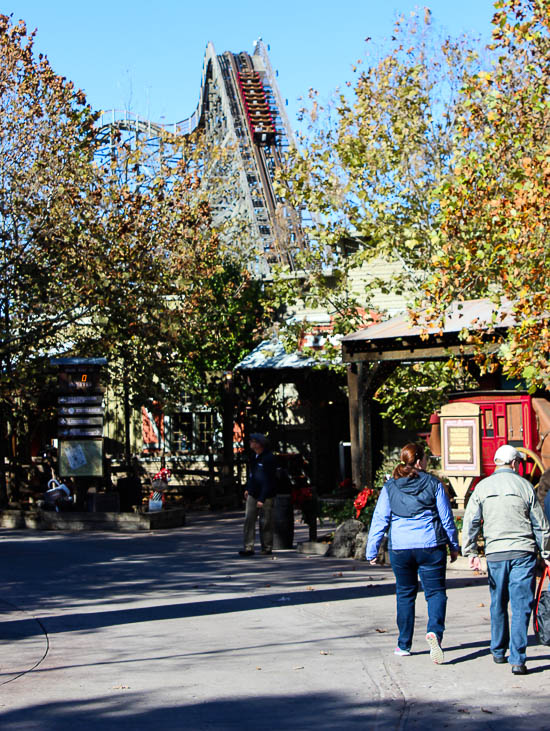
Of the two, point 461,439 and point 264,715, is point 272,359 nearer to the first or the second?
point 461,439

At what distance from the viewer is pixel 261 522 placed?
16016 millimetres

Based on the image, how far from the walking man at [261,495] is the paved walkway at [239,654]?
86cm

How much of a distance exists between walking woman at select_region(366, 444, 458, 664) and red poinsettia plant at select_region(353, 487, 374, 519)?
708 cm

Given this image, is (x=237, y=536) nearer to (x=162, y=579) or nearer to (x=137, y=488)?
(x=137, y=488)

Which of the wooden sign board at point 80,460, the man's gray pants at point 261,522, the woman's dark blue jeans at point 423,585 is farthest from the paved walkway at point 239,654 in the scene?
the wooden sign board at point 80,460

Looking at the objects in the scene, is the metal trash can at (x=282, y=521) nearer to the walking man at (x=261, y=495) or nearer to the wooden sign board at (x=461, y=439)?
the walking man at (x=261, y=495)

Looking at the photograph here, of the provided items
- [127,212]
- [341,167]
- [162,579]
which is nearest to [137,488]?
[127,212]

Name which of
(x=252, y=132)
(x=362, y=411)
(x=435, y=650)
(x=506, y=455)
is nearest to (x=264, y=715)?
(x=435, y=650)

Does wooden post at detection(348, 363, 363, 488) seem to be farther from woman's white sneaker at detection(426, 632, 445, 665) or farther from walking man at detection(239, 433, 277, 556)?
woman's white sneaker at detection(426, 632, 445, 665)

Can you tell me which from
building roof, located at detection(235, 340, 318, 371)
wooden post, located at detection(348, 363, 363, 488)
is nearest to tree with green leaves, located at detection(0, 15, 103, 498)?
building roof, located at detection(235, 340, 318, 371)

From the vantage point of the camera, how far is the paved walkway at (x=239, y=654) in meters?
6.52

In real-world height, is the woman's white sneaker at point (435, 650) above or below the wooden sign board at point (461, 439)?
below

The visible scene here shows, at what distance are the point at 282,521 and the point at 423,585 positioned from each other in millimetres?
8734

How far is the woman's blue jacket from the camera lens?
26.8 feet
